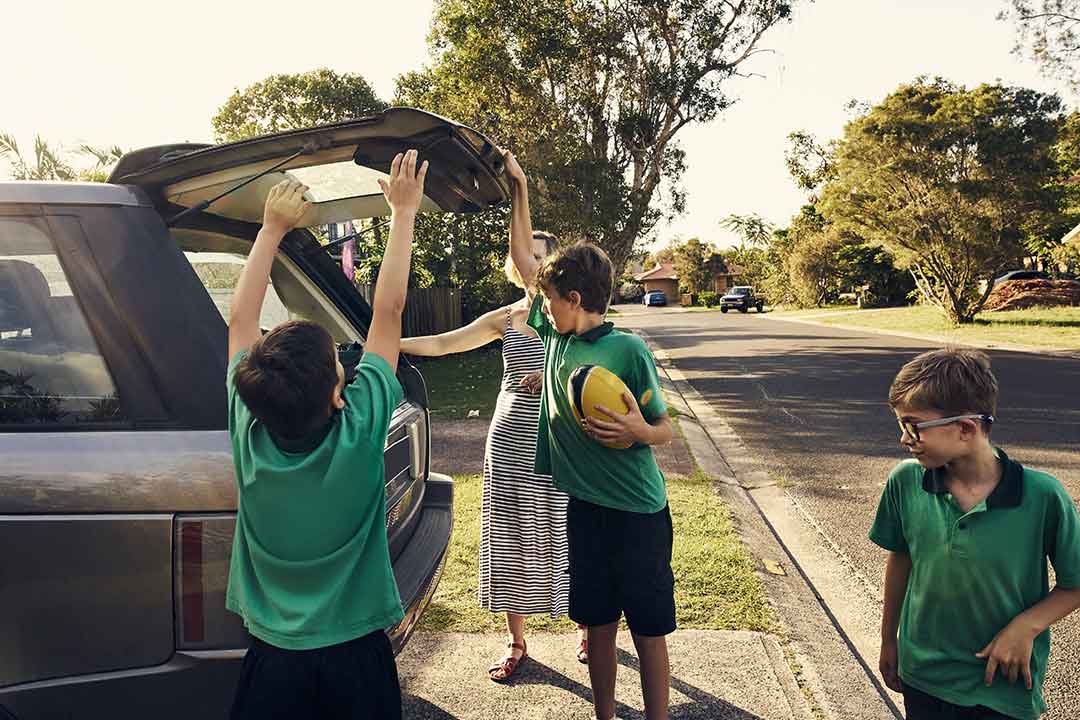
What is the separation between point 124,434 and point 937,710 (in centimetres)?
218

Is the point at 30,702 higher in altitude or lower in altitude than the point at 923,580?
lower

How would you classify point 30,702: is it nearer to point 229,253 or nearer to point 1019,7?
point 229,253

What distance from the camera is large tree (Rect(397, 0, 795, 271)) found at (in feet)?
56.4

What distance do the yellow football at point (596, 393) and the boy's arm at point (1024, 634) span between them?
119cm

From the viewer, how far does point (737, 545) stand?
525 centimetres

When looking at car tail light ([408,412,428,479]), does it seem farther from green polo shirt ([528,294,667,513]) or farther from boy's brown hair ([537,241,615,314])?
boy's brown hair ([537,241,615,314])

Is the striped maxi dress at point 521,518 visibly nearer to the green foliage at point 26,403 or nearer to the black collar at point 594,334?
the black collar at point 594,334

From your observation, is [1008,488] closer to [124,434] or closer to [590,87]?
[124,434]

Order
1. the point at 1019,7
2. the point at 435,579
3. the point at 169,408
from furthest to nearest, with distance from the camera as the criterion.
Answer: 1. the point at 1019,7
2. the point at 435,579
3. the point at 169,408

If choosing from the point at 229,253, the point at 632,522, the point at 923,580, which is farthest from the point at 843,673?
the point at 229,253

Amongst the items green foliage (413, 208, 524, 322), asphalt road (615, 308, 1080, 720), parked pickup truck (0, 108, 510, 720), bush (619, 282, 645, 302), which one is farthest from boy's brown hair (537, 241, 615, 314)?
bush (619, 282, 645, 302)

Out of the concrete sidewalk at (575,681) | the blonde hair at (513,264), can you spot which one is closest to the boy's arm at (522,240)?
the blonde hair at (513,264)

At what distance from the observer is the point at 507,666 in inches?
142

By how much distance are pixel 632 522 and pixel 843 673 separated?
4.82 feet
